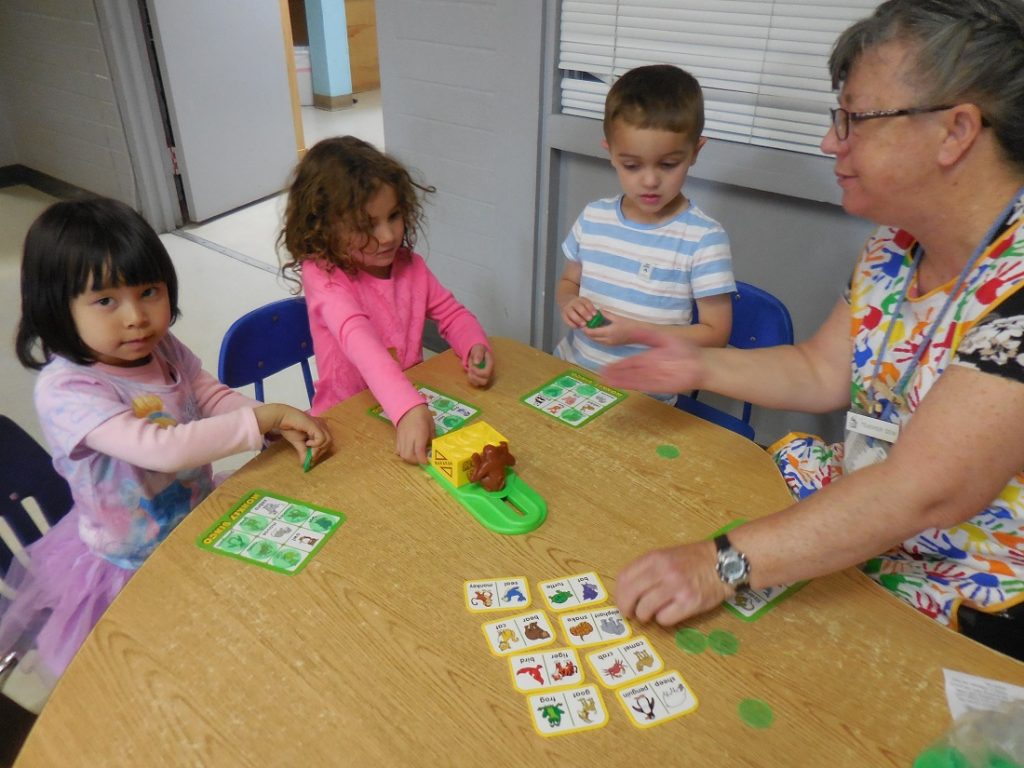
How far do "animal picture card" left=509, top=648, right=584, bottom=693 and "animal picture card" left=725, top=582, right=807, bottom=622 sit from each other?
0.23 metres

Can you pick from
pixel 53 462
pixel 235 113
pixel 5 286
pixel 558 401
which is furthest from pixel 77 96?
pixel 558 401

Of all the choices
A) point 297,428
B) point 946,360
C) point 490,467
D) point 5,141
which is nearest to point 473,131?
point 297,428

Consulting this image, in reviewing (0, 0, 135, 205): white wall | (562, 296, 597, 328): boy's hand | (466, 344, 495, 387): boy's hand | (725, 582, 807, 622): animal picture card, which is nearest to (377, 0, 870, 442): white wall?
(562, 296, 597, 328): boy's hand

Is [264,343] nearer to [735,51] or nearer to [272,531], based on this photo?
[272,531]

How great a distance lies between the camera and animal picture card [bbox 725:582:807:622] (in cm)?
94

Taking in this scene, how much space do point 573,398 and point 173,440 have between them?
73cm

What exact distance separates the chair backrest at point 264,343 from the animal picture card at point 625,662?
40.3 inches

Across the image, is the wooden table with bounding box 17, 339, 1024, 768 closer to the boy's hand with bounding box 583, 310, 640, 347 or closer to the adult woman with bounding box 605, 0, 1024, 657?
the adult woman with bounding box 605, 0, 1024, 657

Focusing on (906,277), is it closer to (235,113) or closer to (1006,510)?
(1006,510)

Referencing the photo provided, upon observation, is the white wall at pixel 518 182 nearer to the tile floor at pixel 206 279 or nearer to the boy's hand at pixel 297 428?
the tile floor at pixel 206 279

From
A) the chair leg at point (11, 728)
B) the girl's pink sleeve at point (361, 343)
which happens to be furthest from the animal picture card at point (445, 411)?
the chair leg at point (11, 728)

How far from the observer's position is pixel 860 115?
3.45ft

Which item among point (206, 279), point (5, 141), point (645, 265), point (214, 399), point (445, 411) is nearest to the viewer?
point (445, 411)

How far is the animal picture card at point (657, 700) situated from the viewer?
31.6 inches
